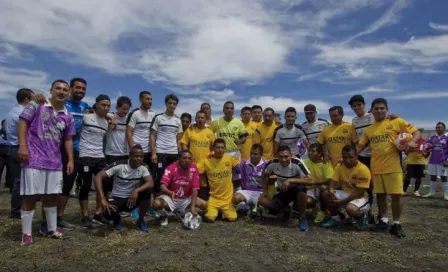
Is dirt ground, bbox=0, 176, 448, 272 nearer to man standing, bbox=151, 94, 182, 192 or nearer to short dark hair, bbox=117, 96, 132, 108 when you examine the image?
man standing, bbox=151, 94, 182, 192

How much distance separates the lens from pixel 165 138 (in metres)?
7.43

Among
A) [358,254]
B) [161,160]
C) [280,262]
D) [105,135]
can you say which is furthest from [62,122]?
[358,254]

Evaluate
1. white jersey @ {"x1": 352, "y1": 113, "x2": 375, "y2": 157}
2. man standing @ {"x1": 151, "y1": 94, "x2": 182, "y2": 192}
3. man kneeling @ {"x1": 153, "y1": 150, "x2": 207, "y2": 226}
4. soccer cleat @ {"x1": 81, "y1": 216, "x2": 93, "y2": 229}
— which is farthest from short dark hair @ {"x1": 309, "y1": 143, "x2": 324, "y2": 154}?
soccer cleat @ {"x1": 81, "y1": 216, "x2": 93, "y2": 229}

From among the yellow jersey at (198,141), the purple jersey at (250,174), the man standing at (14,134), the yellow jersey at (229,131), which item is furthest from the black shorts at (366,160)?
the man standing at (14,134)

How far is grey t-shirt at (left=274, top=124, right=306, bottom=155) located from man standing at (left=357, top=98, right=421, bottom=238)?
186cm

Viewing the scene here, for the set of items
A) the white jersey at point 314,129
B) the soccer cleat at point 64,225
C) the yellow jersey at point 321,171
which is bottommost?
the soccer cleat at point 64,225

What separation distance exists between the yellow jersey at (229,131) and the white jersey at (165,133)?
4.17ft

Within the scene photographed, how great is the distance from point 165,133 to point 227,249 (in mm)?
3303

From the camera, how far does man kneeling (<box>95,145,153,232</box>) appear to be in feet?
19.0

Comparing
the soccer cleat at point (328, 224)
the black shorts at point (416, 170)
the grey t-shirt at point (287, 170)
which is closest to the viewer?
the soccer cleat at point (328, 224)

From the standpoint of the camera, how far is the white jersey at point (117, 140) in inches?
265

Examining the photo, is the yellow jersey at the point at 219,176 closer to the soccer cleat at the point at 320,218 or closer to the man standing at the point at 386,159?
the soccer cleat at the point at 320,218

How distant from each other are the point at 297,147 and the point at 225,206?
2376mm

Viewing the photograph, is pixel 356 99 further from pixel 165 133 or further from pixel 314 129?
pixel 165 133
